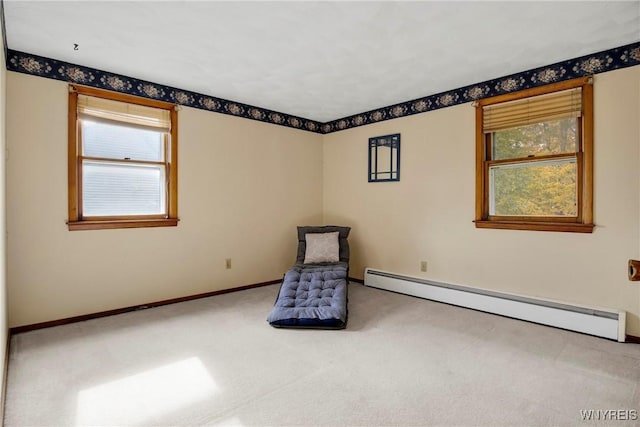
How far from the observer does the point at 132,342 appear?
268cm

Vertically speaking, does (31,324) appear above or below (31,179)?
below

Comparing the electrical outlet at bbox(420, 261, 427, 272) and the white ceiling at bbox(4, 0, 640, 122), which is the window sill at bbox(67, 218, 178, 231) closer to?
the white ceiling at bbox(4, 0, 640, 122)

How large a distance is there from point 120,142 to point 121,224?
32.8 inches

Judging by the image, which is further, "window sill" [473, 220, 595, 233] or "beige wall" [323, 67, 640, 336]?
"window sill" [473, 220, 595, 233]

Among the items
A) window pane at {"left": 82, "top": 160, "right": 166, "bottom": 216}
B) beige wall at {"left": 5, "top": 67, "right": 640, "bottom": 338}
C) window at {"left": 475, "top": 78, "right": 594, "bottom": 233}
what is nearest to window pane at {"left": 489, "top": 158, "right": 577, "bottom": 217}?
window at {"left": 475, "top": 78, "right": 594, "bottom": 233}

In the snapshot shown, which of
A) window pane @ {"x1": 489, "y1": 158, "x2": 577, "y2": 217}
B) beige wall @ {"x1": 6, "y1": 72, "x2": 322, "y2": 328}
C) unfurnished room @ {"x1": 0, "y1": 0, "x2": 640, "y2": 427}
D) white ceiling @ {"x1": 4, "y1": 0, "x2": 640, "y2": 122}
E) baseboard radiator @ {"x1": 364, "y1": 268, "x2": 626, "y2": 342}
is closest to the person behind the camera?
unfurnished room @ {"x1": 0, "y1": 0, "x2": 640, "y2": 427}

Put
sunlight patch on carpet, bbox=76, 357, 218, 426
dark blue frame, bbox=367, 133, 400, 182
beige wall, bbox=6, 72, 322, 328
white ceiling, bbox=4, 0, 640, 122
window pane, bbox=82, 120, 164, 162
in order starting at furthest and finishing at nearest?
dark blue frame, bbox=367, 133, 400, 182, window pane, bbox=82, 120, 164, 162, beige wall, bbox=6, 72, 322, 328, white ceiling, bbox=4, 0, 640, 122, sunlight patch on carpet, bbox=76, 357, 218, 426

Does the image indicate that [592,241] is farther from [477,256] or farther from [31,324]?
[31,324]

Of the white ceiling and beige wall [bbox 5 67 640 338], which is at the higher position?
the white ceiling

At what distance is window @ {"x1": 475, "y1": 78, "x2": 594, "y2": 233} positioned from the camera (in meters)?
2.98

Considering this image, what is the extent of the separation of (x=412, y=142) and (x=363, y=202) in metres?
1.08

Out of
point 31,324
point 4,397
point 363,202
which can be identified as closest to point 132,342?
point 4,397

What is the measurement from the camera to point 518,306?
3213 millimetres

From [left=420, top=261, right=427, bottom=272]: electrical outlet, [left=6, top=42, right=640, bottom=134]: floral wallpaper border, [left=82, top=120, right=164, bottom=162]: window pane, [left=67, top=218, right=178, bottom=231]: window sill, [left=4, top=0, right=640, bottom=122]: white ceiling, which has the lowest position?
[left=420, top=261, right=427, bottom=272]: electrical outlet
